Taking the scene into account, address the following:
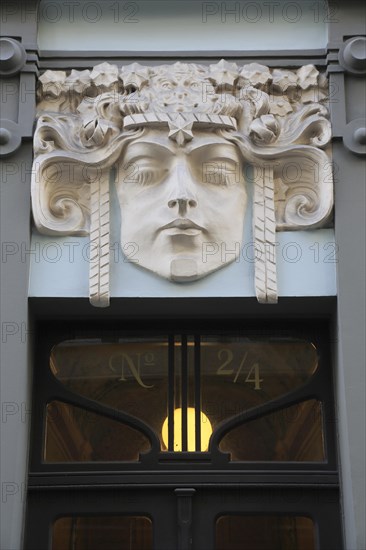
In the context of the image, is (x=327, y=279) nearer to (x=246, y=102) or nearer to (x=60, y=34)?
(x=246, y=102)

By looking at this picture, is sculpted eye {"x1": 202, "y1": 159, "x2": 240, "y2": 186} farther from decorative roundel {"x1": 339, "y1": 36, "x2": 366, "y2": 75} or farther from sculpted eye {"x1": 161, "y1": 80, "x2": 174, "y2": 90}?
decorative roundel {"x1": 339, "y1": 36, "x2": 366, "y2": 75}

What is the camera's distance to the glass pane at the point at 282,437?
29.0 ft

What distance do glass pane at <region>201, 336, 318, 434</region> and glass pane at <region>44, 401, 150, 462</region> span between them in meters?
0.60

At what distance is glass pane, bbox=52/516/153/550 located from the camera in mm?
8547

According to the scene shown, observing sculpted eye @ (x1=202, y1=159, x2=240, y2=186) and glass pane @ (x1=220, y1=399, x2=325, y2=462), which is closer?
glass pane @ (x1=220, y1=399, x2=325, y2=462)

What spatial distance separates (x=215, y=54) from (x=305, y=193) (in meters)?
1.31

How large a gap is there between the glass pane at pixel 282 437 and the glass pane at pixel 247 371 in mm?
148

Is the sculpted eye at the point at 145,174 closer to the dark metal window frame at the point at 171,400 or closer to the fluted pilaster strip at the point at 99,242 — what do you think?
the fluted pilaster strip at the point at 99,242

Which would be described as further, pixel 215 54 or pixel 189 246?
pixel 215 54

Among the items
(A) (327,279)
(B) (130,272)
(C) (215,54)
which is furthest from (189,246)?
(C) (215,54)

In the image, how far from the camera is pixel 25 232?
348 inches

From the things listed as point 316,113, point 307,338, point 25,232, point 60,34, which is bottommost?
point 307,338

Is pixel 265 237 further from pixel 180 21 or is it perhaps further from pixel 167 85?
pixel 180 21

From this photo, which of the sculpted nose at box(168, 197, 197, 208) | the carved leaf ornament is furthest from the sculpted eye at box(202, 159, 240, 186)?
the sculpted nose at box(168, 197, 197, 208)
